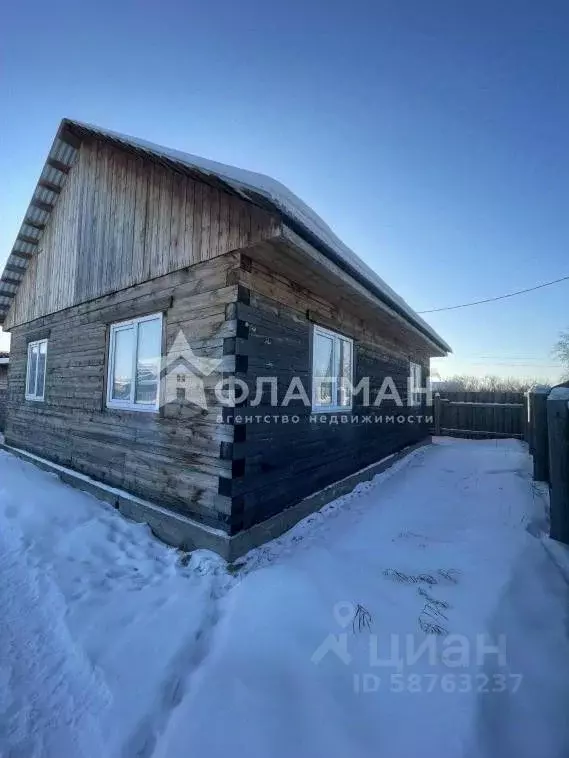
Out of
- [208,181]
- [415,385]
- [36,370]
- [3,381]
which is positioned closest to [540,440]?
[415,385]

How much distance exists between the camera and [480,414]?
13203mm

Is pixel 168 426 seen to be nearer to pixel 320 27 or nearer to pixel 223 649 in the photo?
pixel 223 649

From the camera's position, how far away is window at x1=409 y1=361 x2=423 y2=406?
10602 mm

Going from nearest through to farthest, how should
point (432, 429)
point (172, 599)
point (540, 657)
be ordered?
point (540, 657) < point (172, 599) < point (432, 429)

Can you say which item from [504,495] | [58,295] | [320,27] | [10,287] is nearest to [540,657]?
[504,495]

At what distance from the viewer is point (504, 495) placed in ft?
18.5

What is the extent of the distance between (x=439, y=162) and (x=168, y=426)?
9.29m

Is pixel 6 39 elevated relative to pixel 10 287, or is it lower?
elevated

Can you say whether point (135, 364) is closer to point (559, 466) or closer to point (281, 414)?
point (281, 414)

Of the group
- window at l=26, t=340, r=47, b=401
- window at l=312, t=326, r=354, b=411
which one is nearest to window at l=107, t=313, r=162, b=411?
window at l=312, t=326, r=354, b=411

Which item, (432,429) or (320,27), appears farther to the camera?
(432,429)

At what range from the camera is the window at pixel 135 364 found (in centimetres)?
473

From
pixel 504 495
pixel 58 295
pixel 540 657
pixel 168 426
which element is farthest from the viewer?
pixel 58 295

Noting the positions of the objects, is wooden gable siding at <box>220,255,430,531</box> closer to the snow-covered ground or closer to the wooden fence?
the snow-covered ground
